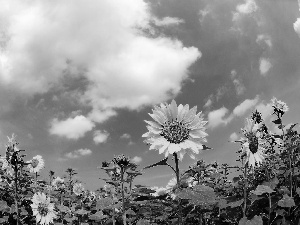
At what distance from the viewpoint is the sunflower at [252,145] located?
6234 mm

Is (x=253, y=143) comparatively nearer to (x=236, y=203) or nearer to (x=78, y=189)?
(x=236, y=203)

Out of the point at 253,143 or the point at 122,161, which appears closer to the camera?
the point at 122,161

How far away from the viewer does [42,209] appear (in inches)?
396

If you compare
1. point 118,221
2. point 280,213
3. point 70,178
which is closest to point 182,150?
point 280,213

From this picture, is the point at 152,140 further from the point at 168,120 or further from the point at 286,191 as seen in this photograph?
the point at 286,191

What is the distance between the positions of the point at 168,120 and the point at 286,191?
11.1 feet

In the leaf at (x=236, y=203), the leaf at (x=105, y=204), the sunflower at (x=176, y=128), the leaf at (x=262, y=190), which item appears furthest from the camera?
the leaf at (x=236, y=203)

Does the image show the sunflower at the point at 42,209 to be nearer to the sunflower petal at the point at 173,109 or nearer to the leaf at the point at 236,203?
the leaf at the point at 236,203

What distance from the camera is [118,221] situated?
9.04m

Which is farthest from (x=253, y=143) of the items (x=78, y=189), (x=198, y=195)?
(x=78, y=189)

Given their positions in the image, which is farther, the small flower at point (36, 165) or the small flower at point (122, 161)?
the small flower at point (36, 165)

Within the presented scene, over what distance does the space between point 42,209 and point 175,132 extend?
7.04m

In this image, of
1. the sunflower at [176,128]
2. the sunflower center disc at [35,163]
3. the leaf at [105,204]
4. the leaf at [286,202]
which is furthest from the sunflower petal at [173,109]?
the sunflower center disc at [35,163]

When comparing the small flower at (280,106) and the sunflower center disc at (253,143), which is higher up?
the small flower at (280,106)
